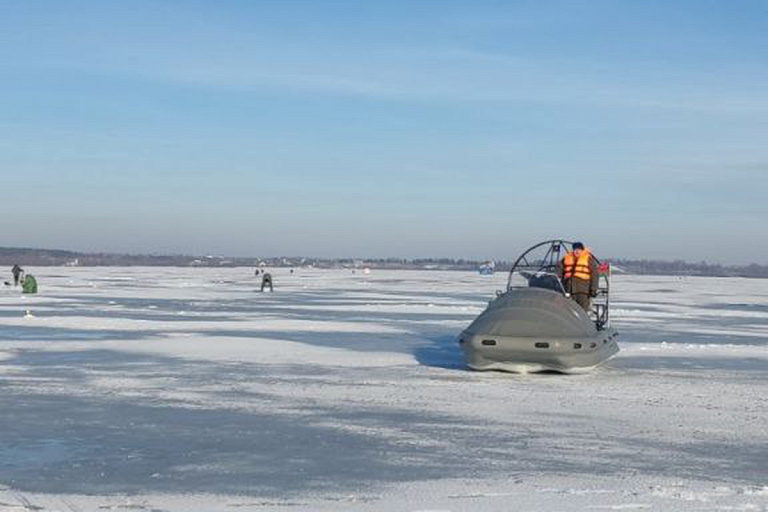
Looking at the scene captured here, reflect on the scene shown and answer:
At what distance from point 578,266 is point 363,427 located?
776cm

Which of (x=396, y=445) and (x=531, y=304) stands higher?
(x=531, y=304)

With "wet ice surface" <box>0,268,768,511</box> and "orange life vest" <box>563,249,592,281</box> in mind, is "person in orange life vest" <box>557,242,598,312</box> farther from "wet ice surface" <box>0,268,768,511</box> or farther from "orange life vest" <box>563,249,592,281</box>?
"wet ice surface" <box>0,268,768,511</box>

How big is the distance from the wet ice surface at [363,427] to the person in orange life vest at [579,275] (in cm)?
120

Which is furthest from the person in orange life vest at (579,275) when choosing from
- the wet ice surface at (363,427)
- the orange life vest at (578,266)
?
the wet ice surface at (363,427)

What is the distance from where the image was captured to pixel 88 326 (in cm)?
2247

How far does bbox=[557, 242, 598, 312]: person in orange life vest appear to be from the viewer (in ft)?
54.4

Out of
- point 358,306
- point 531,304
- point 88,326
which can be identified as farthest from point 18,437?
point 358,306

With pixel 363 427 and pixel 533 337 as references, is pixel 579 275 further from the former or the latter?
pixel 363 427

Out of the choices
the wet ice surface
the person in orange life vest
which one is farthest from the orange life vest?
the wet ice surface

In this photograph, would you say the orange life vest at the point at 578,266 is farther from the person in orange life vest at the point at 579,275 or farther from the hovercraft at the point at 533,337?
the hovercraft at the point at 533,337

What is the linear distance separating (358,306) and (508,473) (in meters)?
26.3

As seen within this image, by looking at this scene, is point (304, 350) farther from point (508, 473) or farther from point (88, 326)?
point (508, 473)

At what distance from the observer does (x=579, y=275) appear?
16.6 m

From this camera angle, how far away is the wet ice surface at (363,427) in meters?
7.05
